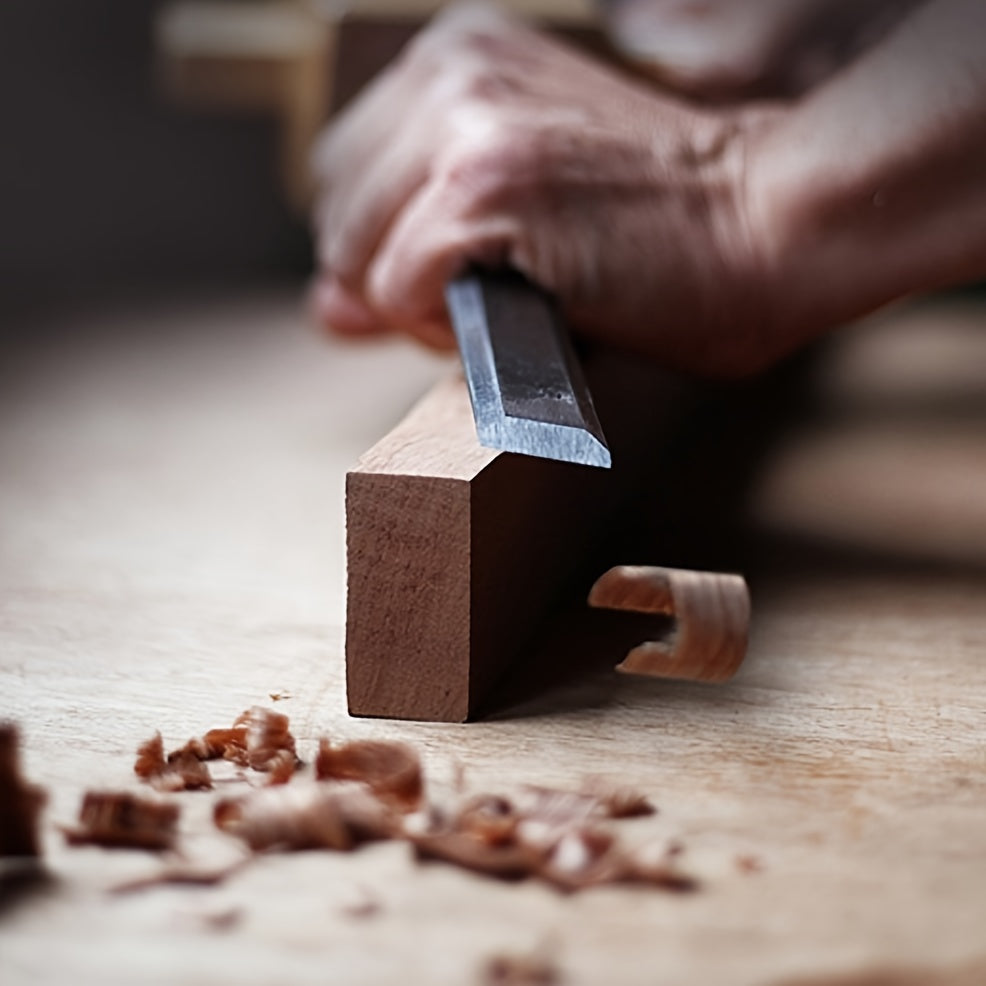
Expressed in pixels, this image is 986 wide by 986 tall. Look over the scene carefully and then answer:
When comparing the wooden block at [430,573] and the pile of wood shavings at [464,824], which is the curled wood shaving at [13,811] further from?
the wooden block at [430,573]

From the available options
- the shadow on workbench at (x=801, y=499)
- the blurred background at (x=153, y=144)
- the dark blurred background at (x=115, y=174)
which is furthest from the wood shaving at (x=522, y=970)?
the dark blurred background at (x=115, y=174)

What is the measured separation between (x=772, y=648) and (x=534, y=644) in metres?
0.13

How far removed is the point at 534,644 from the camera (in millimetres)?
783

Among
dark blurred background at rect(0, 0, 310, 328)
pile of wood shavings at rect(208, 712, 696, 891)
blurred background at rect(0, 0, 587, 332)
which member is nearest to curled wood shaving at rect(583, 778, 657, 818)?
pile of wood shavings at rect(208, 712, 696, 891)

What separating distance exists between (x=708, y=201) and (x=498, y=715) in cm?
45

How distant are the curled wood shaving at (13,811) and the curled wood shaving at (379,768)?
0.42 ft

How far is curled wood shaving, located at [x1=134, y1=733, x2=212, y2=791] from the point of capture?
605 mm

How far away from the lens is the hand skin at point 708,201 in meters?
0.88

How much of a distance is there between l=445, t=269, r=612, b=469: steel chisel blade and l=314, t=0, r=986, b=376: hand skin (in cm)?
4

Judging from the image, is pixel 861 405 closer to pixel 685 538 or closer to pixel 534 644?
pixel 685 538

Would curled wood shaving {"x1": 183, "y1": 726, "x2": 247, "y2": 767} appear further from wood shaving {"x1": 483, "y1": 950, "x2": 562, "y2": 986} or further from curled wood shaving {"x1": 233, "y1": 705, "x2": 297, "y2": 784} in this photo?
wood shaving {"x1": 483, "y1": 950, "x2": 562, "y2": 986}

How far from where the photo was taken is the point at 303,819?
562 mm

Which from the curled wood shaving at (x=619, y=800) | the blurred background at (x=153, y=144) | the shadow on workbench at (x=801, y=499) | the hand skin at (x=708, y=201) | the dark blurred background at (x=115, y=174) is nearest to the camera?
the curled wood shaving at (x=619, y=800)

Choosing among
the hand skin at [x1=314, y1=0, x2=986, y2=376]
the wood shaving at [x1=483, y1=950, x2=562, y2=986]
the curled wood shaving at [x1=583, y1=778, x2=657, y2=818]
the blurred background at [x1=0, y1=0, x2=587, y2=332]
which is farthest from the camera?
the blurred background at [x1=0, y1=0, x2=587, y2=332]
